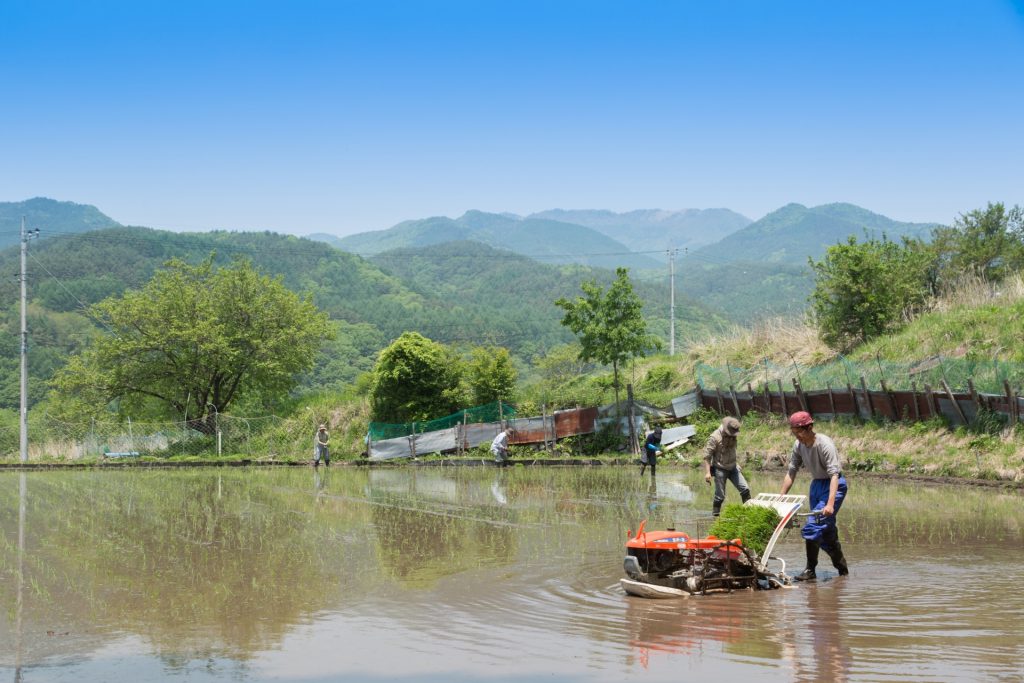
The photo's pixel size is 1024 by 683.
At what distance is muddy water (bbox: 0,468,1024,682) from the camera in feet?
25.9

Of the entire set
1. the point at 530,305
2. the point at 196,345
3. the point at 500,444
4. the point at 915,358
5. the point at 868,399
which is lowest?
the point at 500,444

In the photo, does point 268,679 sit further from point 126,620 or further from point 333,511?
point 333,511

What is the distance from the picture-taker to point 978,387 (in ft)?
78.2

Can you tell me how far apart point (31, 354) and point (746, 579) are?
104m

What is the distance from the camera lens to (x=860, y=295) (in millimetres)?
34031

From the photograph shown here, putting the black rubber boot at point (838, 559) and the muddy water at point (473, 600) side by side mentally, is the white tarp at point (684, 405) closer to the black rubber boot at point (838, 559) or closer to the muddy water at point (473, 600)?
the muddy water at point (473, 600)

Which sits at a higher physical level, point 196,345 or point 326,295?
point 326,295

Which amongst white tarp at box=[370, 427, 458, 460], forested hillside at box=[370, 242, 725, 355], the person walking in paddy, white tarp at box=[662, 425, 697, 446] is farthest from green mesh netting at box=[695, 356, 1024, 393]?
forested hillside at box=[370, 242, 725, 355]

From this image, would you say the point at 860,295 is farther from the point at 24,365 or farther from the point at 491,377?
the point at 24,365

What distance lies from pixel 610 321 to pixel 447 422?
6636 millimetres

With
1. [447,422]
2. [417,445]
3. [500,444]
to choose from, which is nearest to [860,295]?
[500,444]

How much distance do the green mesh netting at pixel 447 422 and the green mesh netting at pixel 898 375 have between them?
270 inches

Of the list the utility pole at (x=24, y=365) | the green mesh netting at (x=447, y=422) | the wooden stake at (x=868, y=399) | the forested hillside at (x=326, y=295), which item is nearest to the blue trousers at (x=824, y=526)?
the wooden stake at (x=868, y=399)

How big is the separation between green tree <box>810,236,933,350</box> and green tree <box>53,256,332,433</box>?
2121 cm
